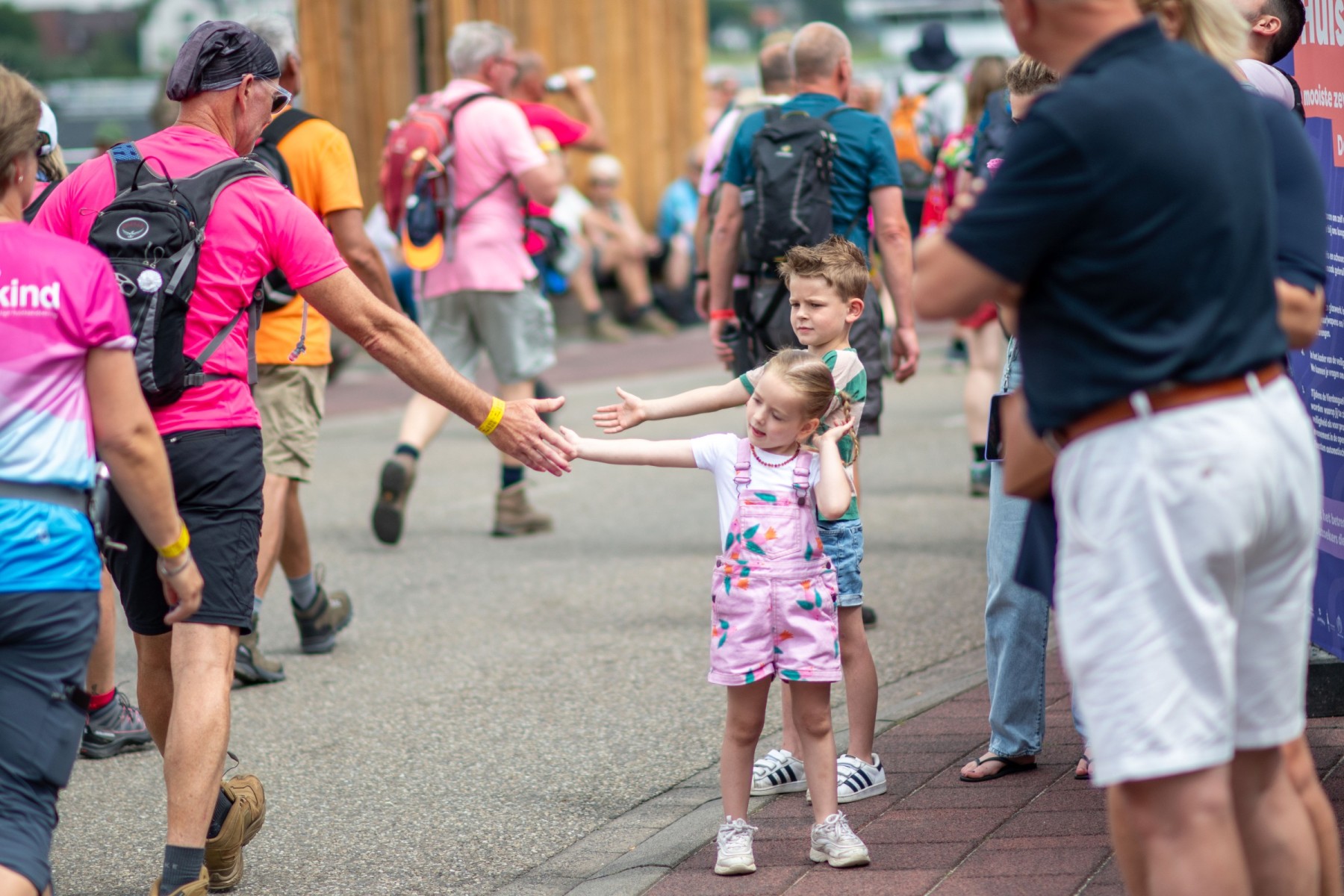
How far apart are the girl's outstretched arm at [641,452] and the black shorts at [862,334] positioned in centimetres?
195

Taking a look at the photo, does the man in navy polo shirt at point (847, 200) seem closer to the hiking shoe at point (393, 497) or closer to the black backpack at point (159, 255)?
the hiking shoe at point (393, 497)

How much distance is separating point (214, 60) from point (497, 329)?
438 cm

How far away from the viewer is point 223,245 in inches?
141

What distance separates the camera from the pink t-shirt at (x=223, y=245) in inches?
141

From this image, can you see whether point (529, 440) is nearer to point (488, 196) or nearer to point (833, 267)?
point (833, 267)

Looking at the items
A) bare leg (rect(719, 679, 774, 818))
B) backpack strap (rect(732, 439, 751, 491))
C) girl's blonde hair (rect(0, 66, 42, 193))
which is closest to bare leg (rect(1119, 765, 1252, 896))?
bare leg (rect(719, 679, 774, 818))

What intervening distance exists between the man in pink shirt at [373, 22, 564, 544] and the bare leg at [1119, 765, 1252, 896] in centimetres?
570

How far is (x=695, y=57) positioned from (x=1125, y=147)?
18.3m

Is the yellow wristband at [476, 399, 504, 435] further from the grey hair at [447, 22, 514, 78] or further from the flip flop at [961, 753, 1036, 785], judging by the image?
the grey hair at [447, 22, 514, 78]

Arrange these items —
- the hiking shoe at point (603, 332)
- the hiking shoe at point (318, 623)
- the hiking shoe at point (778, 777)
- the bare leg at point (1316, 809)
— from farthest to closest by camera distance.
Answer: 1. the hiking shoe at point (603, 332)
2. the hiking shoe at point (318, 623)
3. the hiking shoe at point (778, 777)
4. the bare leg at point (1316, 809)

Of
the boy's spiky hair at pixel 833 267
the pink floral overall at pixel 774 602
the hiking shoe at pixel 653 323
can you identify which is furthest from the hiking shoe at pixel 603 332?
the pink floral overall at pixel 774 602

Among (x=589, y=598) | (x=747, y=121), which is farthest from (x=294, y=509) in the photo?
(x=747, y=121)

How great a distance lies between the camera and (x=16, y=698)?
283 cm

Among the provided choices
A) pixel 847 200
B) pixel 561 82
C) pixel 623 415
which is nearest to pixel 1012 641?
pixel 623 415
